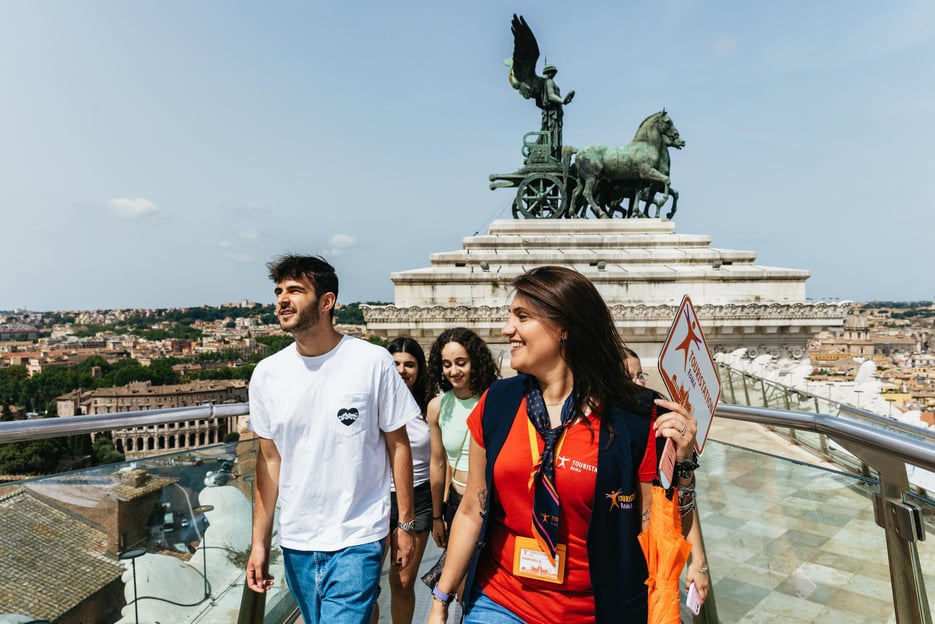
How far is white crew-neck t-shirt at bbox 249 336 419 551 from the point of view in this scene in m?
2.21

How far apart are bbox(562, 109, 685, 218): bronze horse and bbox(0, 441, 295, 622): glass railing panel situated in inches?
712

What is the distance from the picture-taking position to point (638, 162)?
19672 mm

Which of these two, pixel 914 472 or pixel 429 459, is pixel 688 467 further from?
pixel 429 459

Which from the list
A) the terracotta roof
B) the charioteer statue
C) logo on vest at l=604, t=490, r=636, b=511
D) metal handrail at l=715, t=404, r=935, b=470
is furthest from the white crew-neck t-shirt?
the charioteer statue

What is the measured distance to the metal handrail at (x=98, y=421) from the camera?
2.18 meters

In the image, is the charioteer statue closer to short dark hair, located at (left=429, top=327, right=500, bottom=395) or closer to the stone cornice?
the stone cornice

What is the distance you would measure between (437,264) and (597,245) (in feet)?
15.3

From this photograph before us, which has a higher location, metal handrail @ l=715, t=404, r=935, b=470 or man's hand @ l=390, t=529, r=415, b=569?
metal handrail @ l=715, t=404, r=935, b=470

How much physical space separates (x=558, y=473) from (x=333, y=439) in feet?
3.16

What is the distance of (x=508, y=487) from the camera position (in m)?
1.66

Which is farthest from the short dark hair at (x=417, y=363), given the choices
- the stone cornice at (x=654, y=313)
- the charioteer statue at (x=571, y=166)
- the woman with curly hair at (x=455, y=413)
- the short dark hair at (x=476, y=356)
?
the charioteer statue at (x=571, y=166)

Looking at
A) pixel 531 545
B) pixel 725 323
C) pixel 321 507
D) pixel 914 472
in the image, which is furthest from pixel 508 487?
pixel 725 323

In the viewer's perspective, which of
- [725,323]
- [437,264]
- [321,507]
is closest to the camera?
[321,507]

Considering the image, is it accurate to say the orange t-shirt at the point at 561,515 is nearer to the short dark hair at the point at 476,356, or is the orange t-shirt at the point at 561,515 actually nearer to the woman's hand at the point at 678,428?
the woman's hand at the point at 678,428
